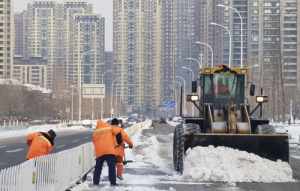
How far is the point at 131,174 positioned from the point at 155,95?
13908 centimetres

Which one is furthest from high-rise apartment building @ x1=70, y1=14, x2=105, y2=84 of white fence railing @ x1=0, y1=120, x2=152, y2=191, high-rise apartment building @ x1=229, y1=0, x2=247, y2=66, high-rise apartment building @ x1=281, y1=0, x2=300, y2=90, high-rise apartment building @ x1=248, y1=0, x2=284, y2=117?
white fence railing @ x1=0, y1=120, x2=152, y2=191

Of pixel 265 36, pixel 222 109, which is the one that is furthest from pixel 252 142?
pixel 265 36

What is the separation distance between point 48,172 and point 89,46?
128 metres

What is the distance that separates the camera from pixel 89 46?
140375mm

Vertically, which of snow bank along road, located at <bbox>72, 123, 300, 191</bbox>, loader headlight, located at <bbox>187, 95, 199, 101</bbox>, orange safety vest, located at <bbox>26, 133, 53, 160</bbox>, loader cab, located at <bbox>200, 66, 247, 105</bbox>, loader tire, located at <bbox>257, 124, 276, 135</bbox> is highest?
loader cab, located at <bbox>200, 66, 247, 105</bbox>

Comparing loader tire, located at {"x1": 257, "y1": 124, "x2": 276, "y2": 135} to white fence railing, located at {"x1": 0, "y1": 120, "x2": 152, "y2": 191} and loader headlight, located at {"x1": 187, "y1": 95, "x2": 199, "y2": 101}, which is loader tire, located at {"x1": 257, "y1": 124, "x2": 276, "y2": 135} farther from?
white fence railing, located at {"x1": 0, "y1": 120, "x2": 152, "y2": 191}

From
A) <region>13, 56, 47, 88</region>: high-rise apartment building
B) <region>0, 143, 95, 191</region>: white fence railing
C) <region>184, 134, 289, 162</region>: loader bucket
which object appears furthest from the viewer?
<region>13, 56, 47, 88</region>: high-rise apartment building

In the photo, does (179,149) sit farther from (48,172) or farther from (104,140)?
(48,172)

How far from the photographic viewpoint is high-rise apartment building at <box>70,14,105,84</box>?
452 feet

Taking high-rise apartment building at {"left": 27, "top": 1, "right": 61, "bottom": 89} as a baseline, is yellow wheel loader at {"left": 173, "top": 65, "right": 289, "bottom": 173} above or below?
below

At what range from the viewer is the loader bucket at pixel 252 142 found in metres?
19.2

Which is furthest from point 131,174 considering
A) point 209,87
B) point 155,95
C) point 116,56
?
point 155,95

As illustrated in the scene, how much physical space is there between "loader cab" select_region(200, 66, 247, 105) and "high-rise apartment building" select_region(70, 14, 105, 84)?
11145 cm

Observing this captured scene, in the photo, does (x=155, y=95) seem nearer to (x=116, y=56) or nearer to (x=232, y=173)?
(x=116, y=56)
